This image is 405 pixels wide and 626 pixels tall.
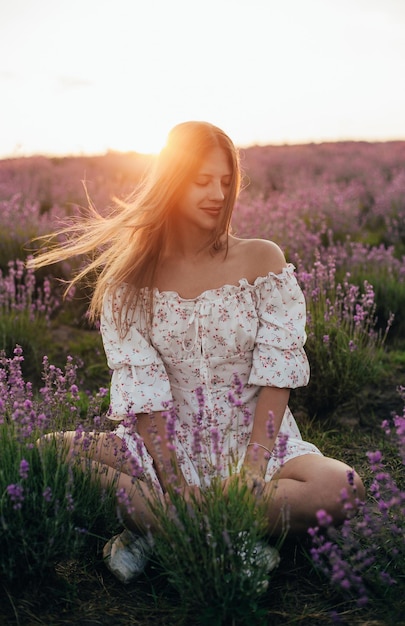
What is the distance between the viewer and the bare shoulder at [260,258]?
10.1 ft

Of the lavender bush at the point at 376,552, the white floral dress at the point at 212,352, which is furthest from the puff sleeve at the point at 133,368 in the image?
the lavender bush at the point at 376,552

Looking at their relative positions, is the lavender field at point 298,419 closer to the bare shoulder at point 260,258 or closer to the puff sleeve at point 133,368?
the puff sleeve at point 133,368

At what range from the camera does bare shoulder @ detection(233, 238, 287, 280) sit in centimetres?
308

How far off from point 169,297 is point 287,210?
4349 mm

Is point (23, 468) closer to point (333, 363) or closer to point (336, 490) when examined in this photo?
point (336, 490)

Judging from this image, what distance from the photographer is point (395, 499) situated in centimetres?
207

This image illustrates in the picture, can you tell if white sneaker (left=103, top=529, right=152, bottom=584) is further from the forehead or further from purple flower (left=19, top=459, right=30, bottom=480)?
the forehead

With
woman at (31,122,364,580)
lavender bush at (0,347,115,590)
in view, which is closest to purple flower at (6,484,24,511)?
lavender bush at (0,347,115,590)

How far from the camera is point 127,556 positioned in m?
2.53

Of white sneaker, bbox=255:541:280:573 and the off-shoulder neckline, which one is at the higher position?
the off-shoulder neckline

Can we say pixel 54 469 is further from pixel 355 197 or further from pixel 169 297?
pixel 355 197

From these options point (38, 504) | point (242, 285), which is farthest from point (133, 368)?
point (38, 504)

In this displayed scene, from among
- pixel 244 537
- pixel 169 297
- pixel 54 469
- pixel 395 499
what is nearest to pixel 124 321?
pixel 169 297

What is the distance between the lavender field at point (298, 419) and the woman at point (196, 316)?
0.25 metres
